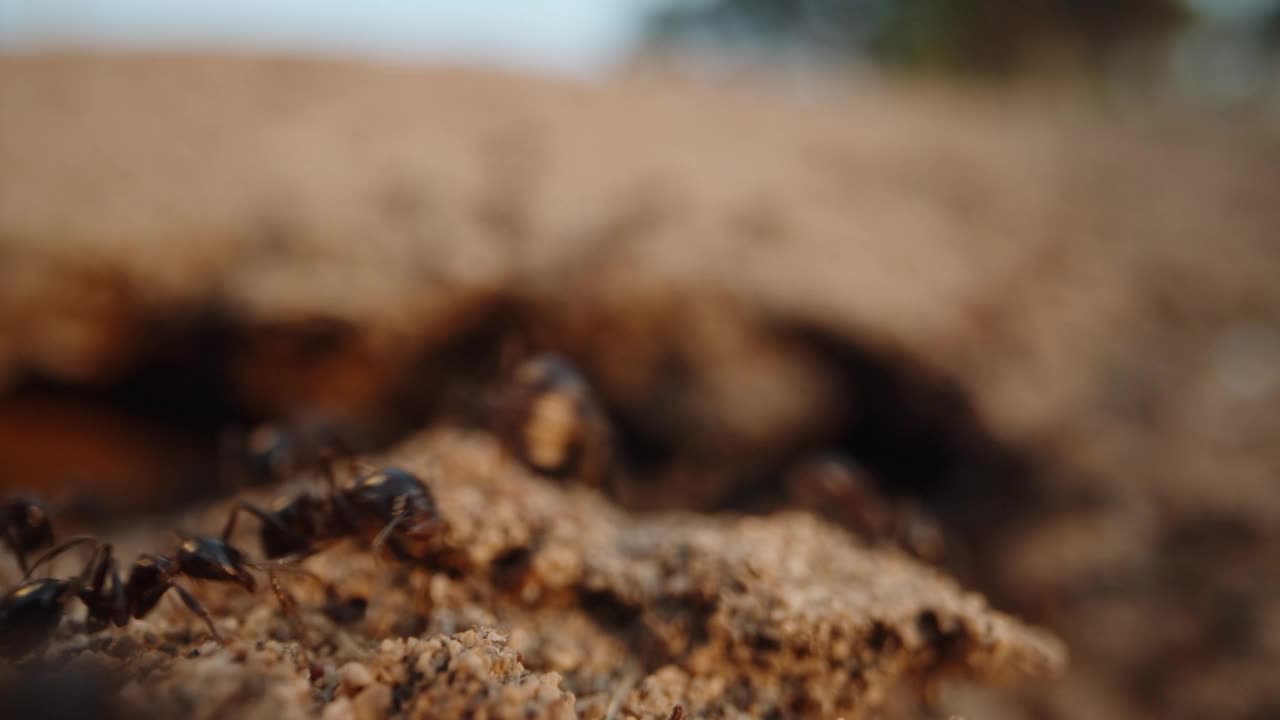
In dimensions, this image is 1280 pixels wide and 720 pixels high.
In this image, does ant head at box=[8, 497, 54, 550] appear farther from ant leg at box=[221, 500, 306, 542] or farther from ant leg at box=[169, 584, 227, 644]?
ant leg at box=[169, 584, 227, 644]

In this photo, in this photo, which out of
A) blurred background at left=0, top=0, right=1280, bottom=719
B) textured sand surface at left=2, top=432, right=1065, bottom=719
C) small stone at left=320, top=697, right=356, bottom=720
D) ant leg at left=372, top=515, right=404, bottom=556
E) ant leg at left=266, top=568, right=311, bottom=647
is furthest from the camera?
blurred background at left=0, top=0, right=1280, bottom=719

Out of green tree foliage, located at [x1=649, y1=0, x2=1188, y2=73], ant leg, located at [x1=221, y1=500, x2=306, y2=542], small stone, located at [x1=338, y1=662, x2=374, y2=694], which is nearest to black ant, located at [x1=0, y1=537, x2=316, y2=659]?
ant leg, located at [x1=221, y1=500, x2=306, y2=542]

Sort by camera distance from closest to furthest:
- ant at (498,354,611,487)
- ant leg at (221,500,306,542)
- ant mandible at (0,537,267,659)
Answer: ant mandible at (0,537,267,659), ant leg at (221,500,306,542), ant at (498,354,611,487)

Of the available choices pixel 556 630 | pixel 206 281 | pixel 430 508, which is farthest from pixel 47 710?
pixel 206 281

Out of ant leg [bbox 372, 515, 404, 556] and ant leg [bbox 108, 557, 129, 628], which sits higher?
ant leg [bbox 372, 515, 404, 556]

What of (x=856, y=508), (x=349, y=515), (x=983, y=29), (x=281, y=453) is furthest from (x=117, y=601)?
(x=983, y=29)

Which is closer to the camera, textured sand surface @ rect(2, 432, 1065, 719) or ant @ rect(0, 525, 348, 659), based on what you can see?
textured sand surface @ rect(2, 432, 1065, 719)

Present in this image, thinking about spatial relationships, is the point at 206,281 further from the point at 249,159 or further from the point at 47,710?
the point at 47,710

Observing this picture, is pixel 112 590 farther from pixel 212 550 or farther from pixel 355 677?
pixel 355 677

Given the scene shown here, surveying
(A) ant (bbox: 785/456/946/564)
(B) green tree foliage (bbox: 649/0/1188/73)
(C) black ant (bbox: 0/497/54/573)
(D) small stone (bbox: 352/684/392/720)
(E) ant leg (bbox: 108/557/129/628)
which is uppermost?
(B) green tree foliage (bbox: 649/0/1188/73)
